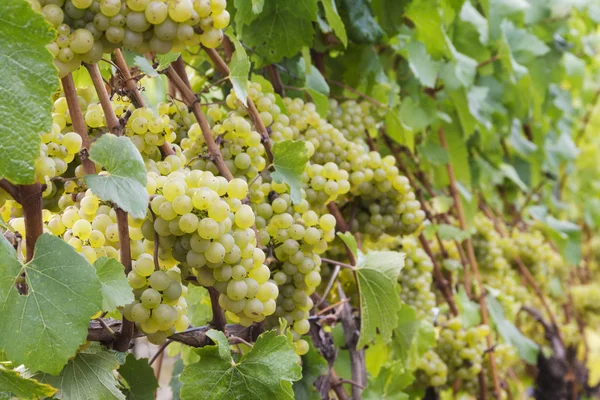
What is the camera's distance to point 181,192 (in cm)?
52

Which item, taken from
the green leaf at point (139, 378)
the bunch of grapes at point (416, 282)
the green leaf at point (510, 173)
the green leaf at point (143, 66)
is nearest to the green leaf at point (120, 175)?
the green leaf at point (143, 66)

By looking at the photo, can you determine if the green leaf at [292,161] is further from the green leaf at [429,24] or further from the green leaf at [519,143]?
the green leaf at [519,143]

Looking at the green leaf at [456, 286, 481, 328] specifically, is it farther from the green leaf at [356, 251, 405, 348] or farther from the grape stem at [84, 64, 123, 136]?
the grape stem at [84, 64, 123, 136]

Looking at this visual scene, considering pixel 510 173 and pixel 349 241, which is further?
pixel 510 173

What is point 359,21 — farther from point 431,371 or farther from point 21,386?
point 21,386

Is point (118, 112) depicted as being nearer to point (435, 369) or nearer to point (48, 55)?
point (48, 55)

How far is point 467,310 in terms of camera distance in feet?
4.95

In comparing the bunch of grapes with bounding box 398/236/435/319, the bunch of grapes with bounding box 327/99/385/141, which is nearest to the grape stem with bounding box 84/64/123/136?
the bunch of grapes with bounding box 327/99/385/141

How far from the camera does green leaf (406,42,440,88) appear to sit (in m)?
1.38

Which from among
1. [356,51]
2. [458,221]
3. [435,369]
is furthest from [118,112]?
[458,221]

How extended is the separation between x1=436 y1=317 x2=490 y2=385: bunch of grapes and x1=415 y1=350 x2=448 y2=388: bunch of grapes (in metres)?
0.06

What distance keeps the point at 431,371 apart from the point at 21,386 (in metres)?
0.96

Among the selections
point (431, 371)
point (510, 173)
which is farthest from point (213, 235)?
point (510, 173)

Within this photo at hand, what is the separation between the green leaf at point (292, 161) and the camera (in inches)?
29.1
